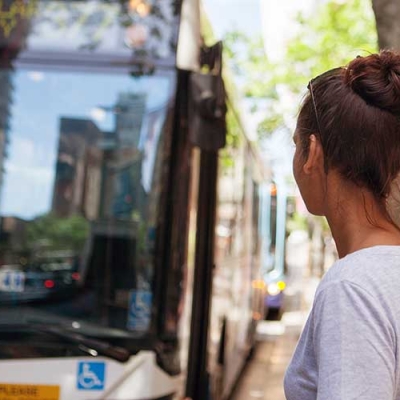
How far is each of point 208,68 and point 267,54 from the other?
15823 mm

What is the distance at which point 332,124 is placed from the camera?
1.45 metres

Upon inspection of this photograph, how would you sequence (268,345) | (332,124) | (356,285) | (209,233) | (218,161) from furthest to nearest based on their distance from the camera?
(268,345) → (218,161) → (209,233) → (332,124) → (356,285)

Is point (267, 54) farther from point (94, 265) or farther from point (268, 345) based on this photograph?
point (94, 265)

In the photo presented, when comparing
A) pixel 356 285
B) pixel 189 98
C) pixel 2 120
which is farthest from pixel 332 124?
pixel 2 120

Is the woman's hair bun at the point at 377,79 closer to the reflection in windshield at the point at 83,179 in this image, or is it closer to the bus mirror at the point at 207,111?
the bus mirror at the point at 207,111

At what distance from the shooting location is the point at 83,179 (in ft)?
15.0

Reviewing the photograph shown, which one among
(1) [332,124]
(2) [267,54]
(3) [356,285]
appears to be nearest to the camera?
(3) [356,285]

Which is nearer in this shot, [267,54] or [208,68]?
[208,68]

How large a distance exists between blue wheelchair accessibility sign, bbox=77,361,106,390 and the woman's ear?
268cm

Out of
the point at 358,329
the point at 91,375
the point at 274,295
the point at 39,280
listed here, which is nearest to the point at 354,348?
the point at 358,329

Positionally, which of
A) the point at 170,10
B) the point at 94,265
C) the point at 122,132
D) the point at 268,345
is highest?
the point at 170,10

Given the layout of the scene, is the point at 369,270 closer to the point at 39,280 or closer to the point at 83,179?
the point at 39,280

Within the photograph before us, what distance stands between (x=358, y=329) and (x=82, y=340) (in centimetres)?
293

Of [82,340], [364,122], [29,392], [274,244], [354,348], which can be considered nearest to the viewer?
[354,348]
